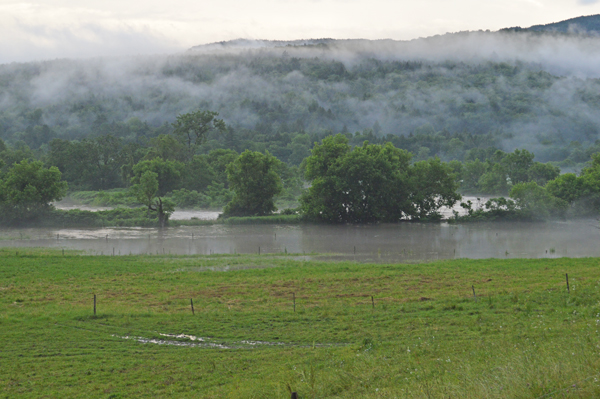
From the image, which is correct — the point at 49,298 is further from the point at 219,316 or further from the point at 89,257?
the point at 89,257

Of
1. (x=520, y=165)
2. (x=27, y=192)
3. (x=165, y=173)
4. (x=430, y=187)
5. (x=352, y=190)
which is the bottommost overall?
(x=430, y=187)

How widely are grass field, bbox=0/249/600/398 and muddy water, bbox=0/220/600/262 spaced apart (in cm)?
1446

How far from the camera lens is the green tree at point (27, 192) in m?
64.6

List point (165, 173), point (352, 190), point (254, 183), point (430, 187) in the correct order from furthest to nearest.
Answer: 1. point (165, 173)
2. point (254, 183)
3. point (430, 187)
4. point (352, 190)

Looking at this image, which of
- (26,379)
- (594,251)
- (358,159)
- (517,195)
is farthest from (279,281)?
(517,195)

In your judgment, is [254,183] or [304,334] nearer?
[304,334]

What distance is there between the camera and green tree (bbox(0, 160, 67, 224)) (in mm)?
64625

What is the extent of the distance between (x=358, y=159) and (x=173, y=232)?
82.7 feet

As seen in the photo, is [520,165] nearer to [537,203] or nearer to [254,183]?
[537,203]

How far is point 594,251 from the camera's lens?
1874 inches

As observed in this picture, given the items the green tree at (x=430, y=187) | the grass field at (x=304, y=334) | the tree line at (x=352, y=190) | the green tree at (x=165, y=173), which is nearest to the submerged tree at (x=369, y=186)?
the green tree at (x=430, y=187)

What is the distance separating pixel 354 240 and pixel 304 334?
39.0 m

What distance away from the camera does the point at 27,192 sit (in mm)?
64625

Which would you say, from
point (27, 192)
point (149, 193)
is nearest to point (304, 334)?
point (149, 193)
